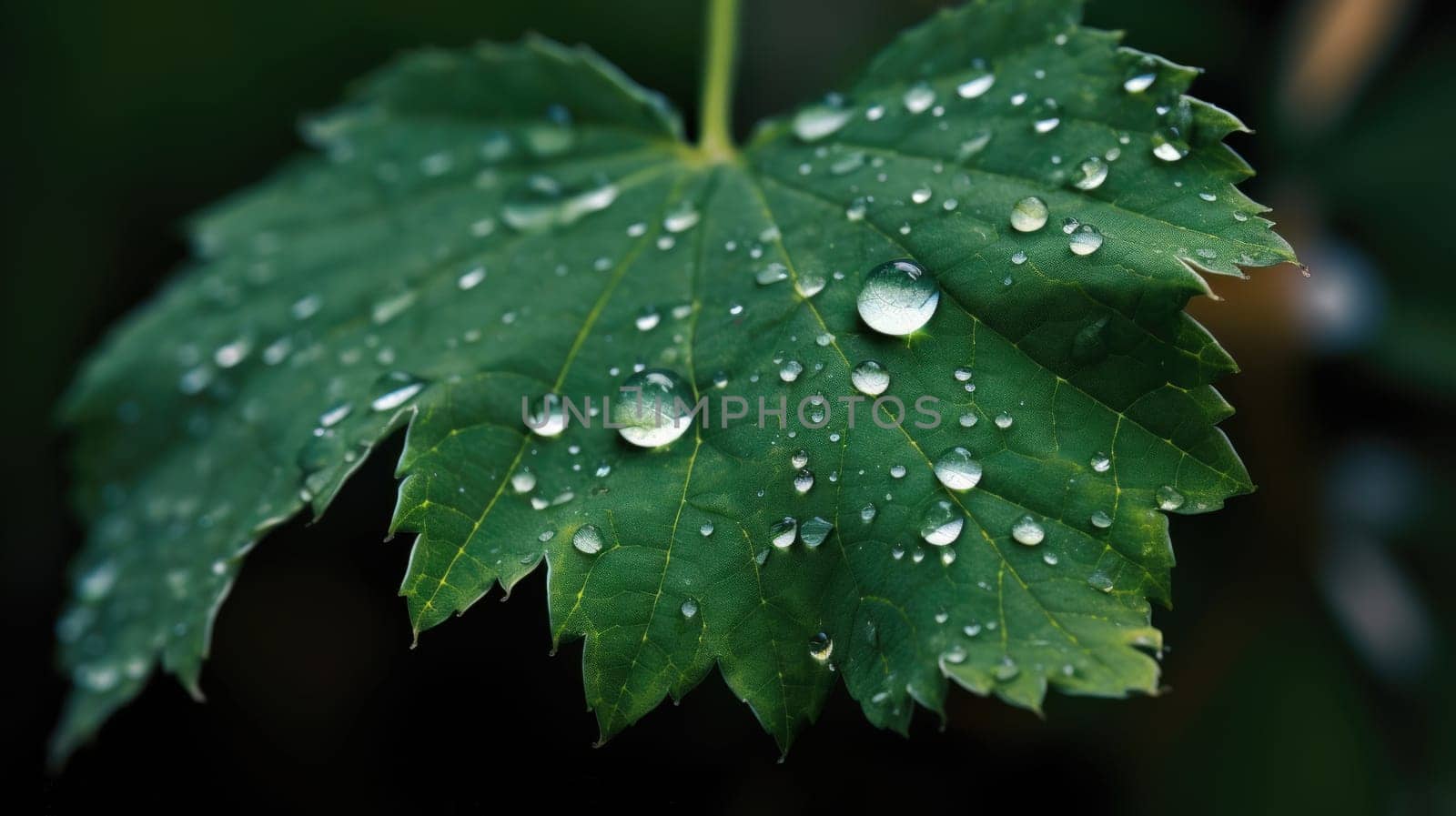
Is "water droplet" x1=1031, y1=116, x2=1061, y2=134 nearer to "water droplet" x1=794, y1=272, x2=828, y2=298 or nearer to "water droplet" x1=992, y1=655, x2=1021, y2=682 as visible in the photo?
"water droplet" x1=794, y1=272, x2=828, y2=298

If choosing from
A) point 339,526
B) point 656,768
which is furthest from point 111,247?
point 656,768

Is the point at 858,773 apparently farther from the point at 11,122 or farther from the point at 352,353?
the point at 11,122

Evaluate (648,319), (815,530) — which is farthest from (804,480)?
(648,319)

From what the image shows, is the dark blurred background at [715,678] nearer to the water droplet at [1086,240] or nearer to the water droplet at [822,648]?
the water droplet at [1086,240]

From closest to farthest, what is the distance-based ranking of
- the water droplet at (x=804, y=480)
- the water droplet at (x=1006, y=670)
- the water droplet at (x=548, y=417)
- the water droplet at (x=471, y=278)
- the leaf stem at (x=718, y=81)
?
1. the water droplet at (x=1006, y=670)
2. the water droplet at (x=804, y=480)
3. the water droplet at (x=548, y=417)
4. the water droplet at (x=471, y=278)
5. the leaf stem at (x=718, y=81)

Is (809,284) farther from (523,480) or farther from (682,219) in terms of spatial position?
(523,480)

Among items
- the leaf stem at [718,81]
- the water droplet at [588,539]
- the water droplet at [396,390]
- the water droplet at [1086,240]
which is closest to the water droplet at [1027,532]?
the water droplet at [1086,240]

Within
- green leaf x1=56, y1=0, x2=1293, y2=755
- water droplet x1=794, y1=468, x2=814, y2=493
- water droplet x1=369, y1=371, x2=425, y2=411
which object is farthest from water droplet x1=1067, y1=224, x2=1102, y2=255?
water droplet x1=369, y1=371, x2=425, y2=411
